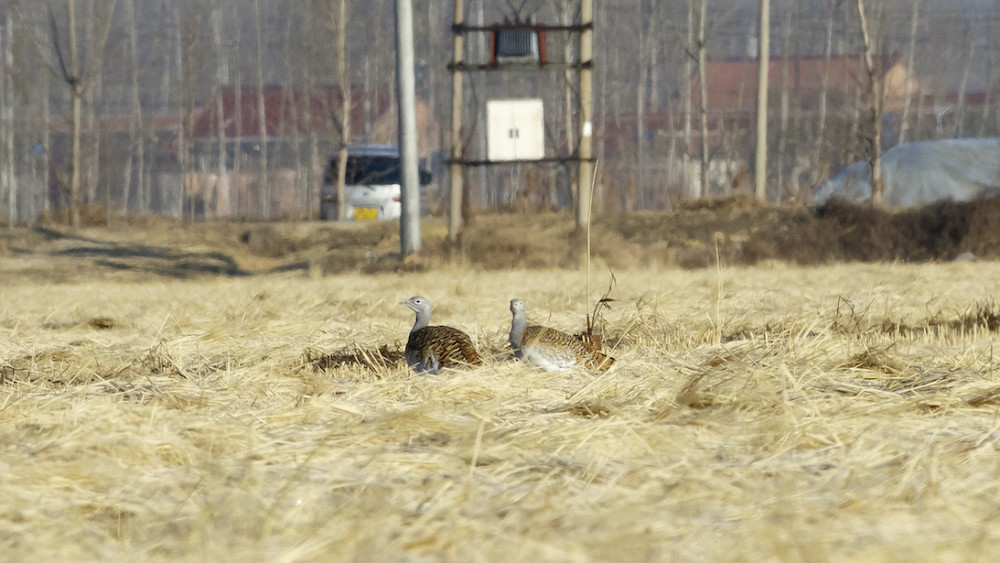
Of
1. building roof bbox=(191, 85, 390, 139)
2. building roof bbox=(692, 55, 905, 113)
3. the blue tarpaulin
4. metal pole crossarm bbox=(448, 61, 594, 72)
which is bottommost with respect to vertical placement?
the blue tarpaulin

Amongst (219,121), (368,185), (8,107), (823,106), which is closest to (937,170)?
(368,185)

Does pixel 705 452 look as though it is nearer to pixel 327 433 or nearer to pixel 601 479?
pixel 601 479

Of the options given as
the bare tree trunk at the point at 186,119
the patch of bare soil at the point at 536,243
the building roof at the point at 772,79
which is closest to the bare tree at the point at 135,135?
the bare tree trunk at the point at 186,119

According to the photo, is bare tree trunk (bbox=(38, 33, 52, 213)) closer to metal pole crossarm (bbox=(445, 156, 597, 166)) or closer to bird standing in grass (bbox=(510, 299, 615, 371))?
metal pole crossarm (bbox=(445, 156, 597, 166))

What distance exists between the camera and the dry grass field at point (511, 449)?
9.43 feet

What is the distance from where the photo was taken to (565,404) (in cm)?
470

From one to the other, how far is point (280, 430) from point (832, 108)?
5752 cm

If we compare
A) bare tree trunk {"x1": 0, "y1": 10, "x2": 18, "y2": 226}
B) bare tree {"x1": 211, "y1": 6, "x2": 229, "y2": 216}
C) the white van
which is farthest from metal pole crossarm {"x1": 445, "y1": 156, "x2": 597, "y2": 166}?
bare tree {"x1": 211, "y1": 6, "x2": 229, "y2": 216}

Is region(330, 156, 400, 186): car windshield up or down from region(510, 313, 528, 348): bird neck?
up

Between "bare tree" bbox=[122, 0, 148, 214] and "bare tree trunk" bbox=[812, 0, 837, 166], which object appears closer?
"bare tree trunk" bbox=[812, 0, 837, 166]

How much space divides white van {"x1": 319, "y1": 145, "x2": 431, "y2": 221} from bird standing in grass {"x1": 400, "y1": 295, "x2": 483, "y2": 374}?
64.1ft

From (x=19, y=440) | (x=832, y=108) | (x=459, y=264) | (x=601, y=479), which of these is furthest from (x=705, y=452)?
(x=832, y=108)

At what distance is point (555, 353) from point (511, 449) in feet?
6.93

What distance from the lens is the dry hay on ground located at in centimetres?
288
